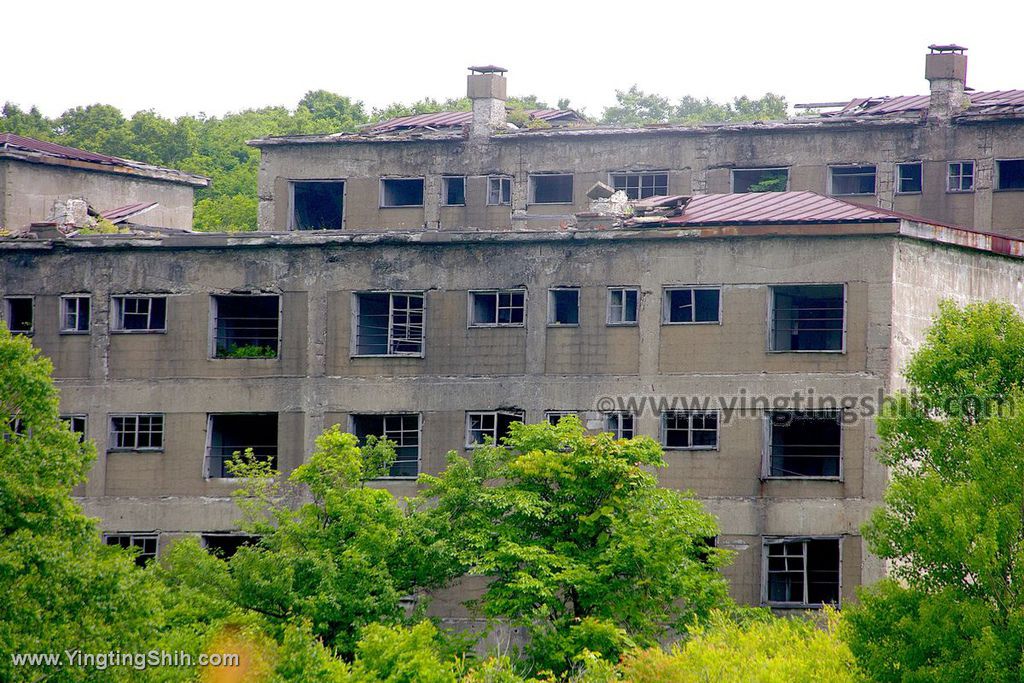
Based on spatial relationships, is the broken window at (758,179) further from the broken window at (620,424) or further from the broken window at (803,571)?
the broken window at (803,571)

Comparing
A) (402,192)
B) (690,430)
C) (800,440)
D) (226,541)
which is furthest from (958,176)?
(226,541)

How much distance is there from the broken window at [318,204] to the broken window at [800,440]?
1762 cm

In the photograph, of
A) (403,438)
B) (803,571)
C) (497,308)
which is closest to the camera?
(803,571)

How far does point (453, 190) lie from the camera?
48.3m

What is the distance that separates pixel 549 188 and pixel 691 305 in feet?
41.8

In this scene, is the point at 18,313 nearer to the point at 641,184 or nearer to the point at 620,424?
the point at 620,424

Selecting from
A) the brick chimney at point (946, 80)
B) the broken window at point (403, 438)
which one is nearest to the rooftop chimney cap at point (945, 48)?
the brick chimney at point (946, 80)

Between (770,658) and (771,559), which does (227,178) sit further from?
(770,658)

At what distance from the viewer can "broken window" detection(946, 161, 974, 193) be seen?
1768 inches

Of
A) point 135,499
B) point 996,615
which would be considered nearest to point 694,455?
point 996,615

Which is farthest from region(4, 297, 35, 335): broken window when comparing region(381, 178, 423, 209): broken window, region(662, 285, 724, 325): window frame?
region(662, 285, 724, 325): window frame

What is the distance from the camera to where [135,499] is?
38031 mm

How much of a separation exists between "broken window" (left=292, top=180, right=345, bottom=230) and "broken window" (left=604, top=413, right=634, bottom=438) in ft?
49.7

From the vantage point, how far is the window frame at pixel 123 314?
38531 millimetres
